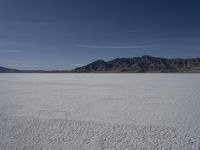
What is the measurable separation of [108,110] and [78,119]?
136cm

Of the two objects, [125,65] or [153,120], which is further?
[125,65]

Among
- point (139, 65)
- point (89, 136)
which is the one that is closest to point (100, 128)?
point (89, 136)

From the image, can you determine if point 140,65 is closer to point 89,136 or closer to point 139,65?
point 139,65

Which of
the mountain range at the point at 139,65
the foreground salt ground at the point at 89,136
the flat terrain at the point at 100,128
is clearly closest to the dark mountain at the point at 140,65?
the mountain range at the point at 139,65

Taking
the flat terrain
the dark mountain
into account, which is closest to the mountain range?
the dark mountain

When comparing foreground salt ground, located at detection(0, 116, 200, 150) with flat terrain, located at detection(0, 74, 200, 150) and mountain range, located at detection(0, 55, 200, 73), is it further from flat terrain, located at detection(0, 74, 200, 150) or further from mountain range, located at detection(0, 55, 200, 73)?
mountain range, located at detection(0, 55, 200, 73)

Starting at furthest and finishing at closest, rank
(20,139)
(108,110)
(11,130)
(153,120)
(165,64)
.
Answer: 1. (165,64)
2. (108,110)
3. (153,120)
4. (11,130)
5. (20,139)

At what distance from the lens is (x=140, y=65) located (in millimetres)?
144125

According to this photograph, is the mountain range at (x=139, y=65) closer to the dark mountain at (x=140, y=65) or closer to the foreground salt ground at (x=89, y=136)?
the dark mountain at (x=140, y=65)

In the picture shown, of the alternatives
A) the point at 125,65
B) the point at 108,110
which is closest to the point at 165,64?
the point at 125,65

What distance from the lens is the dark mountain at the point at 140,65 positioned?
139375 millimetres

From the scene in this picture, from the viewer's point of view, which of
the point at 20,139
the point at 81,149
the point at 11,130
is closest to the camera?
the point at 81,149

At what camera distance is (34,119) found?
17.7 ft

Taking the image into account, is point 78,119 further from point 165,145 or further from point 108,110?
point 165,145
